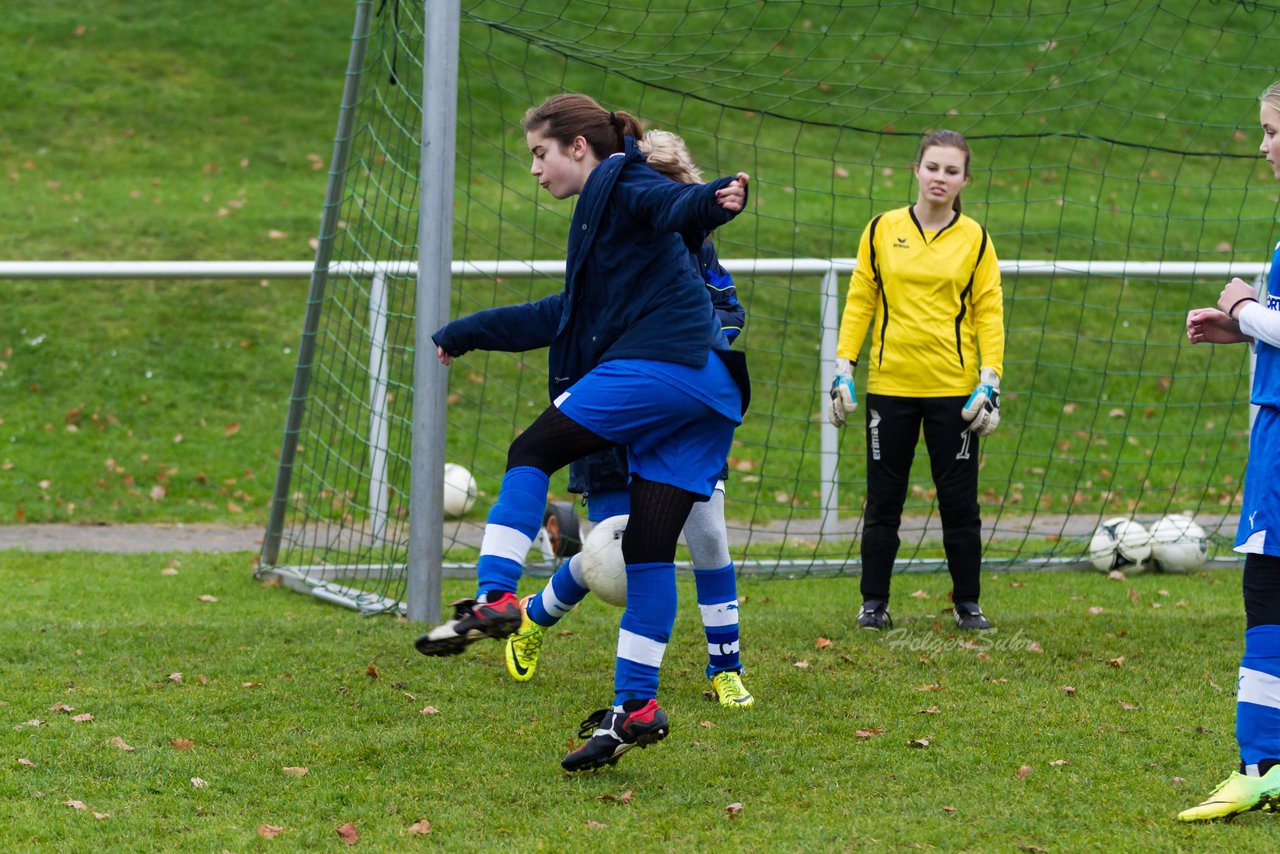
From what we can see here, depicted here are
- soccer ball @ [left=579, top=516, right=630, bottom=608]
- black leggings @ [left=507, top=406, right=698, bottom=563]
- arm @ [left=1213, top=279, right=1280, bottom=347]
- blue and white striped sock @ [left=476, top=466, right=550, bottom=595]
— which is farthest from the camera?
soccer ball @ [left=579, top=516, right=630, bottom=608]

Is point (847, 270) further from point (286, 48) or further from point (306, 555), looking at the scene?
point (286, 48)

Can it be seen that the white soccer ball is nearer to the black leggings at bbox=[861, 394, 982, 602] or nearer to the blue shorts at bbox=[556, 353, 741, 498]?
the black leggings at bbox=[861, 394, 982, 602]

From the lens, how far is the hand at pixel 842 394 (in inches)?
227

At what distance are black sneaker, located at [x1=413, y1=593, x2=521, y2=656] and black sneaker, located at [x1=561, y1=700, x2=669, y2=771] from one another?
0.40 meters

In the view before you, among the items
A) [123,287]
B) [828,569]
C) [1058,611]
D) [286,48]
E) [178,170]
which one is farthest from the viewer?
[286,48]

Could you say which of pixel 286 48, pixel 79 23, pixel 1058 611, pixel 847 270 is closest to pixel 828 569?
pixel 1058 611

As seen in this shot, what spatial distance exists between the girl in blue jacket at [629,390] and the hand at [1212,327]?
1.19 meters

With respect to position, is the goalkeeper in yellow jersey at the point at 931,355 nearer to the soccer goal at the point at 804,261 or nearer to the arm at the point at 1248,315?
the soccer goal at the point at 804,261

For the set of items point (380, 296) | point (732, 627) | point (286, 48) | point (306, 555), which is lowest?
point (306, 555)

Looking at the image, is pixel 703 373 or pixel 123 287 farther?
pixel 123 287

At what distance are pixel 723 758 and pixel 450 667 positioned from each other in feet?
4.71

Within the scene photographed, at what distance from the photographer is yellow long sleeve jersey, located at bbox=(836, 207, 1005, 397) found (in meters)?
5.78

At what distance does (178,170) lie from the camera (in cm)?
1444

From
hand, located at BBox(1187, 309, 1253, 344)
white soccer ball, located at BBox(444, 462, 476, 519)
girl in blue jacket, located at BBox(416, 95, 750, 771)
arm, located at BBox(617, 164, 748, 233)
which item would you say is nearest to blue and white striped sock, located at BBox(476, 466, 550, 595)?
girl in blue jacket, located at BBox(416, 95, 750, 771)
